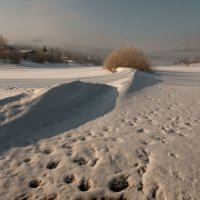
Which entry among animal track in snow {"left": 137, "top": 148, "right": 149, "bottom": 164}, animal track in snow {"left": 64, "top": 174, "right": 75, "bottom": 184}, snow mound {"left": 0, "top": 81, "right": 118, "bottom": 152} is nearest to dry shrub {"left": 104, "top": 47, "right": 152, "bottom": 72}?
snow mound {"left": 0, "top": 81, "right": 118, "bottom": 152}

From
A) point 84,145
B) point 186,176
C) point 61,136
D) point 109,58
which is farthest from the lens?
point 109,58

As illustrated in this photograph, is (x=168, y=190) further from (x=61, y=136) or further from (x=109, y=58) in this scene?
(x=109, y=58)

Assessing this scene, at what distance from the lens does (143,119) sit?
13.1 feet

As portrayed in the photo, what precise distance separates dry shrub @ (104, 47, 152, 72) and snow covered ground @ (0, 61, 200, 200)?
6.84m

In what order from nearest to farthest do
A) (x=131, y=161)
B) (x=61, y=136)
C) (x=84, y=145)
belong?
(x=131, y=161) → (x=84, y=145) → (x=61, y=136)

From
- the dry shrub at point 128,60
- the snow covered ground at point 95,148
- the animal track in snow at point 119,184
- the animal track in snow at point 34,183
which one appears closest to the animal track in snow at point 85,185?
the snow covered ground at point 95,148

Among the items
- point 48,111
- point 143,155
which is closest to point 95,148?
point 143,155

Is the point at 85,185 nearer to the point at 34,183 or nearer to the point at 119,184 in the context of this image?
the point at 119,184

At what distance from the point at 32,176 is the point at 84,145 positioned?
28.6 inches

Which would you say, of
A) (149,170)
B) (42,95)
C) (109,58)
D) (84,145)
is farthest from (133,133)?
(109,58)

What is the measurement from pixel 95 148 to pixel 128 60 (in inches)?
364

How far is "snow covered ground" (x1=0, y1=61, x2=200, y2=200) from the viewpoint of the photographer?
2.16 m

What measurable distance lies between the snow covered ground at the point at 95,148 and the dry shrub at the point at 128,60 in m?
6.84

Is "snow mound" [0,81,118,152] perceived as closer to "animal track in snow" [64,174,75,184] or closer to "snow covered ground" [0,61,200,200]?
"snow covered ground" [0,61,200,200]
